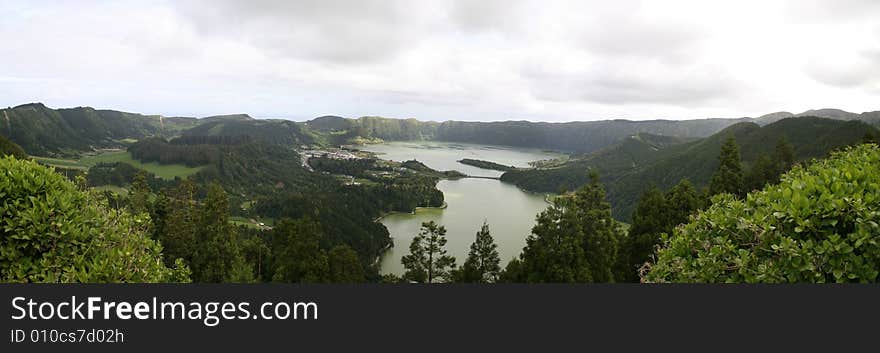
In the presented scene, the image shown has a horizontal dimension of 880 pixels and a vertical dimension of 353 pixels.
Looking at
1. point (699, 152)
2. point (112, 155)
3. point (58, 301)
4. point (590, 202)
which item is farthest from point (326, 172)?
point (58, 301)

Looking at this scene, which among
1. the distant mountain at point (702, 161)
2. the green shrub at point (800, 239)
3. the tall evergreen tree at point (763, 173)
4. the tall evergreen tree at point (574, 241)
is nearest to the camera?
the green shrub at point (800, 239)

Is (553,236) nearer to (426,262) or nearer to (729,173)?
(426,262)

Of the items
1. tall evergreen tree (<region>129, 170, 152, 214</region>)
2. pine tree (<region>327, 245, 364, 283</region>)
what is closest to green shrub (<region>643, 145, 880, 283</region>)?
pine tree (<region>327, 245, 364, 283</region>)

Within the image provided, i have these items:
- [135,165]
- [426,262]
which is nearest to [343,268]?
[426,262]

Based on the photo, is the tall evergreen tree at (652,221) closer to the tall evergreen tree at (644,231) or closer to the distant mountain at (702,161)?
the tall evergreen tree at (644,231)

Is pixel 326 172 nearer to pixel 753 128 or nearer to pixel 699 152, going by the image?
pixel 699 152

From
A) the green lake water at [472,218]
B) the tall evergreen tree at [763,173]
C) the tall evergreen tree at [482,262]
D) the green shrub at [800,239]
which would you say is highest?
the green shrub at [800,239]

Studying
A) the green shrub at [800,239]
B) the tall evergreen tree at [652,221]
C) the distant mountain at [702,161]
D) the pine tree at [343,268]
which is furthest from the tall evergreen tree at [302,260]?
the distant mountain at [702,161]
